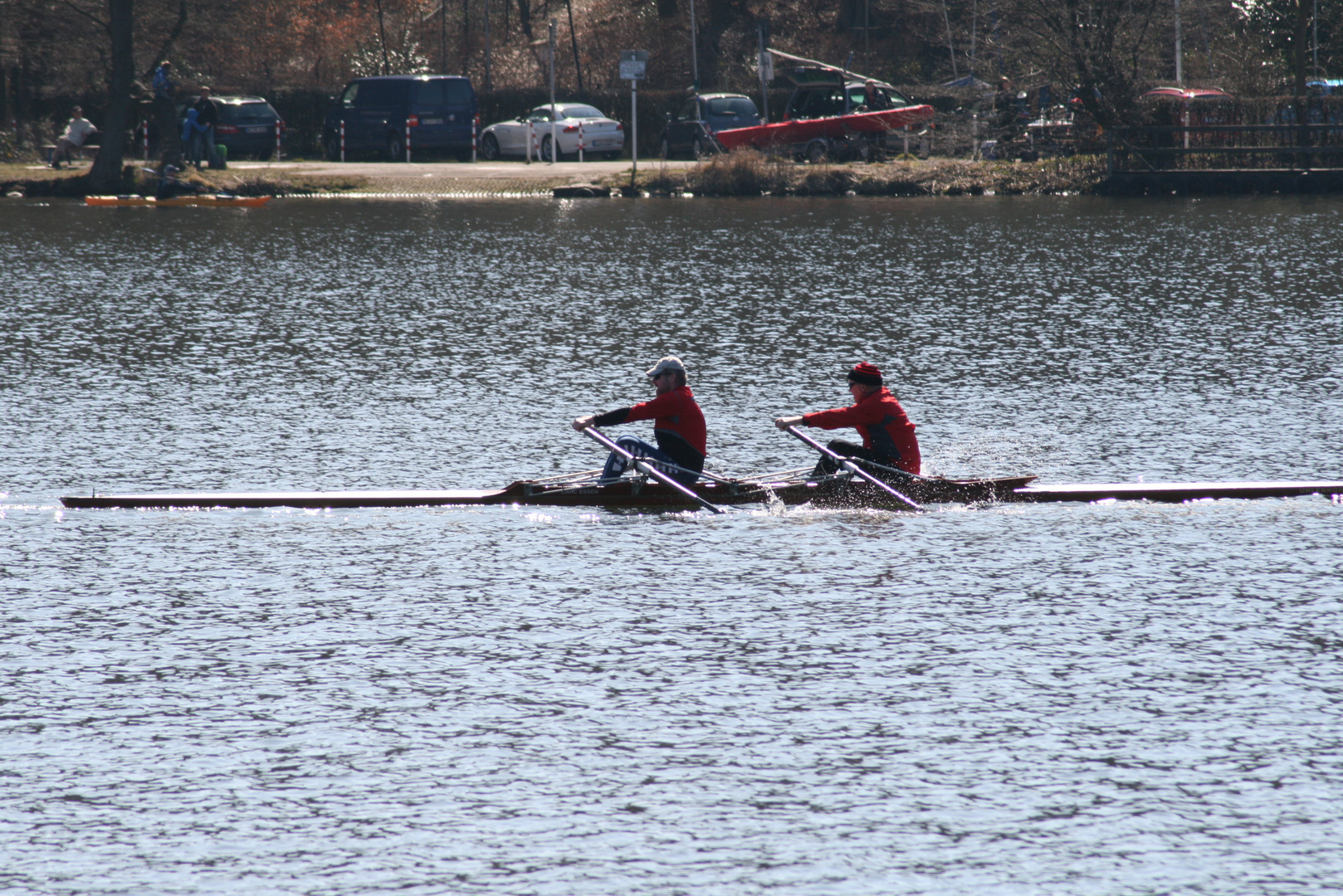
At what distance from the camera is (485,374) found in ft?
59.9

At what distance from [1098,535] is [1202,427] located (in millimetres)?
3954

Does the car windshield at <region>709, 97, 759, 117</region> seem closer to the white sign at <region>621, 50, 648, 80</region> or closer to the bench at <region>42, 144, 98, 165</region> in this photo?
the white sign at <region>621, 50, 648, 80</region>

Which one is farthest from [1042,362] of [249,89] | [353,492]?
[249,89]

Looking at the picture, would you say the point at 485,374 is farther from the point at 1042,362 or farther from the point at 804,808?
the point at 804,808

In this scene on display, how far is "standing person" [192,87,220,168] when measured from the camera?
41062 millimetres

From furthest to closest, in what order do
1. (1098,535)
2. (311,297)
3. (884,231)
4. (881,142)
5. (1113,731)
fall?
(881,142) < (884,231) < (311,297) < (1098,535) < (1113,731)

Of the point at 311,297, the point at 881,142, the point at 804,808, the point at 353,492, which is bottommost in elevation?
the point at 804,808

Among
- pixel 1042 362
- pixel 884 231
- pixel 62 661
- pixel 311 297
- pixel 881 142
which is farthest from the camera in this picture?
pixel 881 142

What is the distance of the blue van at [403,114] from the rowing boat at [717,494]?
3398cm

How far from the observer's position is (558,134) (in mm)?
46875

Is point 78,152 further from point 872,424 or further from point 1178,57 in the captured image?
point 872,424

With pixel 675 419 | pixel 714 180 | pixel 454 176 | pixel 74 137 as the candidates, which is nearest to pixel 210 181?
pixel 454 176

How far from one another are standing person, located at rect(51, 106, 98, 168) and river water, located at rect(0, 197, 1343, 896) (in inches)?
1017

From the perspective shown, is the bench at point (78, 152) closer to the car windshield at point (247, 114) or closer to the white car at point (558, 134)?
the car windshield at point (247, 114)
